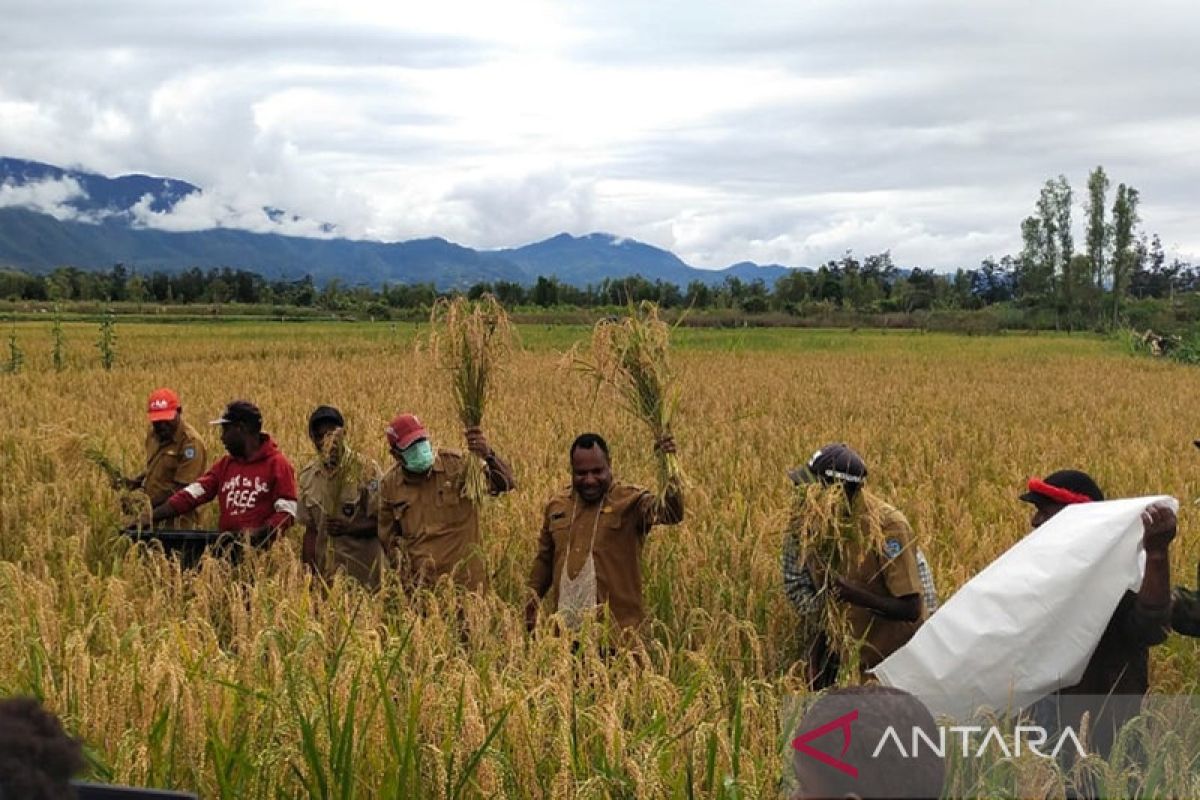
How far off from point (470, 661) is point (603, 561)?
2.38 ft

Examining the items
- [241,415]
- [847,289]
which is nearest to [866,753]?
[241,415]

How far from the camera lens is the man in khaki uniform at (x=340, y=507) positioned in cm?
551

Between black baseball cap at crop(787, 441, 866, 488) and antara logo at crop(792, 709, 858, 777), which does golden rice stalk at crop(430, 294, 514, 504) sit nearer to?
black baseball cap at crop(787, 441, 866, 488)

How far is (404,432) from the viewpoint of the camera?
16.5 feet

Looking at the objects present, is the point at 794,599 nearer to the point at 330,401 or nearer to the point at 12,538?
the point at 12,538

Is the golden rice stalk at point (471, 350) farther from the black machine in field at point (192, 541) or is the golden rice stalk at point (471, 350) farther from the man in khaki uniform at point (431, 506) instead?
the black machine in field at point (192, 541)

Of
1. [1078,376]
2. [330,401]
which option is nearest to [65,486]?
[330,401]

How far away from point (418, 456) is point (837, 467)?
85.9 inches

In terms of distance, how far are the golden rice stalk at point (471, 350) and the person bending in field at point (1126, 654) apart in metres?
2.73

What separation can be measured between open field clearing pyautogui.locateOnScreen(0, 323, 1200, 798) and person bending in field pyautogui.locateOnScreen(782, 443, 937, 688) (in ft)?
0.82

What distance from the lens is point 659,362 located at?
173 inches

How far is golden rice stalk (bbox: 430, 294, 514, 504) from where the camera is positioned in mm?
5055

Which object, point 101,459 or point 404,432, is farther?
point 101,459

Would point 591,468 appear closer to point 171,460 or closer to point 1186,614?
point 1186,614
